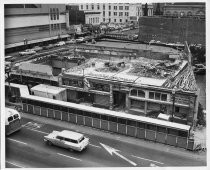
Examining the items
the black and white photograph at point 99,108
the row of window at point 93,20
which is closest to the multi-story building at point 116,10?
the row of window at point 93,20

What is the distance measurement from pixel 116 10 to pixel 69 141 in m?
35.8

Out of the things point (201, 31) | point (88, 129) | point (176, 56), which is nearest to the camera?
point (88, 129)

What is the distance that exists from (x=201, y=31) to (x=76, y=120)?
32931mm

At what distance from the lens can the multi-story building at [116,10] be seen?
46.3 meters

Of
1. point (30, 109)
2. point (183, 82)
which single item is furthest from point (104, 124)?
point (183, 82)

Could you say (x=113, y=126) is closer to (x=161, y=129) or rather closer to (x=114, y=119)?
(x=114, y=119)

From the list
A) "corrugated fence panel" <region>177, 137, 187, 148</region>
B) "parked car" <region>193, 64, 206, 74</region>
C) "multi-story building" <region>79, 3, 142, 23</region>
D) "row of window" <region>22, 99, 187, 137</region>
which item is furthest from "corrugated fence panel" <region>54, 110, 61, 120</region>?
"multi-story building" <region>79, 3, 142, 23</region>

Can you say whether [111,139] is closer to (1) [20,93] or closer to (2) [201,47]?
(1) [20,93]

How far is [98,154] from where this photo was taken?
1652cm

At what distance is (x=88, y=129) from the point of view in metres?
19.5

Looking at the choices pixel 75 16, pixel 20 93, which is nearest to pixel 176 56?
pixel 20 93

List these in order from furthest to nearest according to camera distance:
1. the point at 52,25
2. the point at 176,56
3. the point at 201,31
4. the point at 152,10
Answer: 1. the point at 152,10
2. the point at 201,31
3. the point at 52,25
4. the point at 176,56

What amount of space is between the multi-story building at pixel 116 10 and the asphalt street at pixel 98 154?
97.4 feet

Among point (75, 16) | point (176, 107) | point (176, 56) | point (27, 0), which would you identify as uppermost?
point (75, 16)
